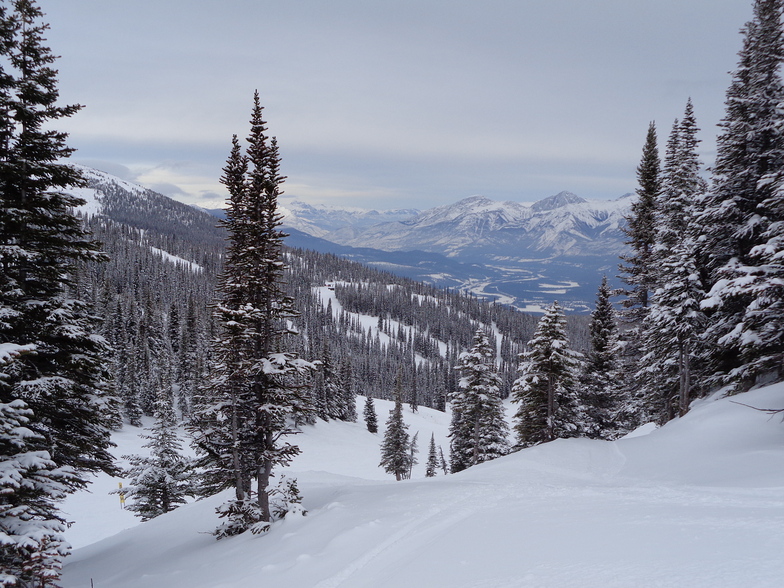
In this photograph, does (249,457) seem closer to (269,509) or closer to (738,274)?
(269,509)

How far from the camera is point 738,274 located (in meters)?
17.6

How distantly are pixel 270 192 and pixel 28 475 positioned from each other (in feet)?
35.0

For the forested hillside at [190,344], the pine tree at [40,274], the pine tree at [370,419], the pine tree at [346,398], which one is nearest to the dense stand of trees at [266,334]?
the pine tree at [40,274]

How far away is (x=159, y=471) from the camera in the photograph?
27.8m

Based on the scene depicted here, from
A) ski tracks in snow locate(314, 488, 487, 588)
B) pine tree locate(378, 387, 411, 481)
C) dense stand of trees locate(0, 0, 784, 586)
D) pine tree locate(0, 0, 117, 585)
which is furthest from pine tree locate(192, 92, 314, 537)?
pine tree locate(378, 387, 411, 481)

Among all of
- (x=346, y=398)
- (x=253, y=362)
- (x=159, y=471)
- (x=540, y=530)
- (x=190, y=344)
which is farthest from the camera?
(x=346, y=398)

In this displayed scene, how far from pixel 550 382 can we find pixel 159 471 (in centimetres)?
2621

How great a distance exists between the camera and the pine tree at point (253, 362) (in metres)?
14.4

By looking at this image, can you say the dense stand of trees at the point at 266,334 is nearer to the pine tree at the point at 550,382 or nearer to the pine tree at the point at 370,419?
the pine tree at the point at 550,382

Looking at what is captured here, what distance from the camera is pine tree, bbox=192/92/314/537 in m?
14.4

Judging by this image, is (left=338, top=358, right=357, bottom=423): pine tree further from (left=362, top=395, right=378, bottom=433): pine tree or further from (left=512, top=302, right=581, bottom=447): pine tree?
(left=512, top=302, right=581, bottom=447): pine tree

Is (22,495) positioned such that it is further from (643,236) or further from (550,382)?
(643,236)

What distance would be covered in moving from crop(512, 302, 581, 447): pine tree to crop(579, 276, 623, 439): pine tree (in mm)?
1890

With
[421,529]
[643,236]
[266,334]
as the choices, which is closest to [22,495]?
[266,334]
